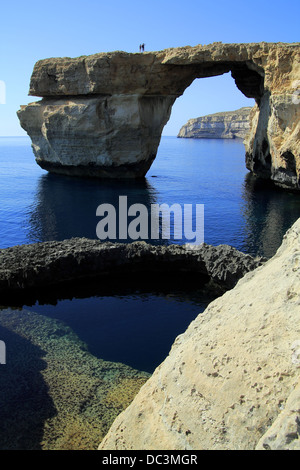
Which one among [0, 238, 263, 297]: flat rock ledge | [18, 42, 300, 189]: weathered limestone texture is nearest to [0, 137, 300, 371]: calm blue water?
[0, 238, 263, 297]: flat rock ledge

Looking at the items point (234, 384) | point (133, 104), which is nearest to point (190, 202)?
point (133, 104)

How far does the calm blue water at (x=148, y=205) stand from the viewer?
16.2 meters

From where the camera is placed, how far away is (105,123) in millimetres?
48719

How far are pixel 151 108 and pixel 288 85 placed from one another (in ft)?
58.9

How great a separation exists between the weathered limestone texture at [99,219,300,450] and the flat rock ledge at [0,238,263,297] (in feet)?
43.6

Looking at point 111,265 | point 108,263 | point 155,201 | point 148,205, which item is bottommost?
point 111,265

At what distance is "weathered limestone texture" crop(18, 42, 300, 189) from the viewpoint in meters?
39.0

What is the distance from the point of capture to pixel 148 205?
129ft

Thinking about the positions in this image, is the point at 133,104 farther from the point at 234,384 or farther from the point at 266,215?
the point at 234,384

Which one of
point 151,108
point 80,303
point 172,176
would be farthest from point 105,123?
point 80,303

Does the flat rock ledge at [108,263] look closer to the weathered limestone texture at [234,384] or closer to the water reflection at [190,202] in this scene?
the water reflection at [190,202]

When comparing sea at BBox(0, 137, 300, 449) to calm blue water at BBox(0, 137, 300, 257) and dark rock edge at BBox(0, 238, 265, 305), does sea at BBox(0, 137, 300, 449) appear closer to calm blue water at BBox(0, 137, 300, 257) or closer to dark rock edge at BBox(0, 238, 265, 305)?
calm blue water at BBox(0, 137, 300, 257)

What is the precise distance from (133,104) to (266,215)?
21.8 meters

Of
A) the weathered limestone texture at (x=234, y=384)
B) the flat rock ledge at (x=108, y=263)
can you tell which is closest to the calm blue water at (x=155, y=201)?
the flat rock ledge at (x=108, y=263)
